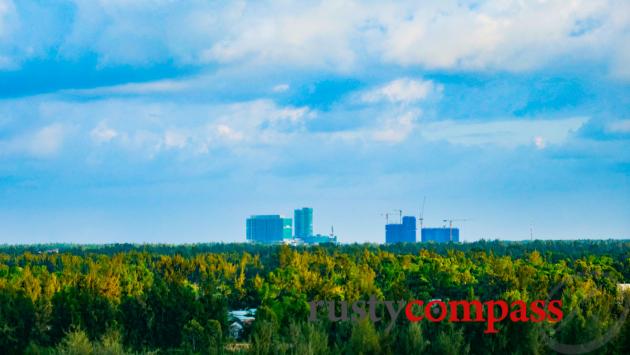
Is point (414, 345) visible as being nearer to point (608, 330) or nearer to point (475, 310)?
point (475, 310)

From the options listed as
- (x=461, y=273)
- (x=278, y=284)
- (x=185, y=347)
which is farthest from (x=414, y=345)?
(x=461, y=273)

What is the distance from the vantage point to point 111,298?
90.2 m

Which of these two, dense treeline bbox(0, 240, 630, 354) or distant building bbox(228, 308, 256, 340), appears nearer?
dense treeline bbox(0, 240, 630, 354)

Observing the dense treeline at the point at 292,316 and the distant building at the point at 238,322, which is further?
the distant building at the point at 238,322

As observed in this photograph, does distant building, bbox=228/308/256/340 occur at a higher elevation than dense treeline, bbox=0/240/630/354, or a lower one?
lower

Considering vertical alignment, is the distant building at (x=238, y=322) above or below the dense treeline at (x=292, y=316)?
below

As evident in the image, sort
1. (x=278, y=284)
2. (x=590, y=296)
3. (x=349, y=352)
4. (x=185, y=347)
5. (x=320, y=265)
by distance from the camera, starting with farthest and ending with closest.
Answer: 1. (x=320, y=265)
2. (x=278, y=284)
3. (x=590, y=296)
4. (x=185, y=347)
5. (x=349, y=352)

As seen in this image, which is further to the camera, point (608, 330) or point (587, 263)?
point (587, 263)

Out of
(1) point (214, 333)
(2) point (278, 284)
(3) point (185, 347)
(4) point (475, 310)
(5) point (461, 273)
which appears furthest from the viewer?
(5) point (461, 273)

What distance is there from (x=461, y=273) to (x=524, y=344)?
65.0 m

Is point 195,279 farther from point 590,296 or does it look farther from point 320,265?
point 590,296

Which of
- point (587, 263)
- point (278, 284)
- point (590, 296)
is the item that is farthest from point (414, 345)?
point (587, 263)

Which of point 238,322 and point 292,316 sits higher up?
point 292,316

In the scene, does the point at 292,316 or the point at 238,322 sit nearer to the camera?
the point at 292,316
